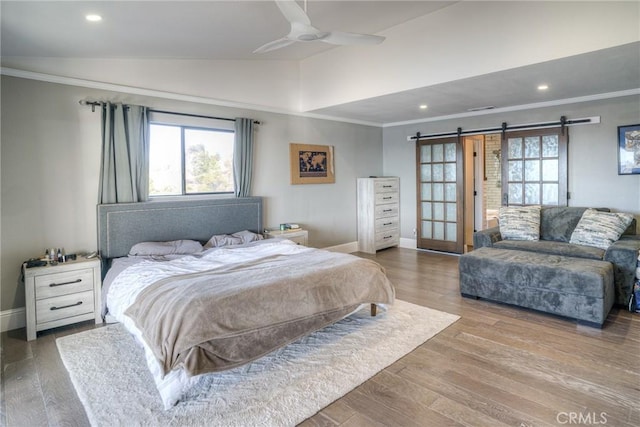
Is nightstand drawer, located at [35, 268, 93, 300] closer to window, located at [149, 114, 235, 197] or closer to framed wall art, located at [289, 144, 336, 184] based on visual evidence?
window, located at [149, 114, 235, 197]

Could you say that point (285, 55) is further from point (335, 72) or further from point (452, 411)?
point (452, 411)

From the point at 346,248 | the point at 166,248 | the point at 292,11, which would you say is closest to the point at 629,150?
the point at 346,248

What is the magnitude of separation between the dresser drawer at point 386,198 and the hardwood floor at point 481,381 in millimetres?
3563

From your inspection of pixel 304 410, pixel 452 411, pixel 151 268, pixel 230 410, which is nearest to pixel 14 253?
pixel 151 268

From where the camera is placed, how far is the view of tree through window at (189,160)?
452 cm

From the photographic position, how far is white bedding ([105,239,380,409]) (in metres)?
2.27

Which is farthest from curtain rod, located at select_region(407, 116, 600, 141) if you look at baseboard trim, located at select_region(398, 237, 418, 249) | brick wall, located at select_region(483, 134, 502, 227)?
brick wall, located at select_region(483, 134, 502, 227)

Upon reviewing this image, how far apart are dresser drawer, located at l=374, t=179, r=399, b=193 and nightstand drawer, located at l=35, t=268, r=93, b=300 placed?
16.0ft

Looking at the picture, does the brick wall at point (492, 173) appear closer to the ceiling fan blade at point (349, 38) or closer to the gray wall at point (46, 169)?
the ceiling fan blade at point (349, 38)

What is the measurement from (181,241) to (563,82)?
4.95 m

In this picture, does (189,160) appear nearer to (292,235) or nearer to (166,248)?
(166,248)

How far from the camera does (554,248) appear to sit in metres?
4.38

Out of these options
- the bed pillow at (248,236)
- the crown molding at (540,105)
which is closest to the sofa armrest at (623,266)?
the crown molding at (540,105)

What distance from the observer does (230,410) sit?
2.24 m
